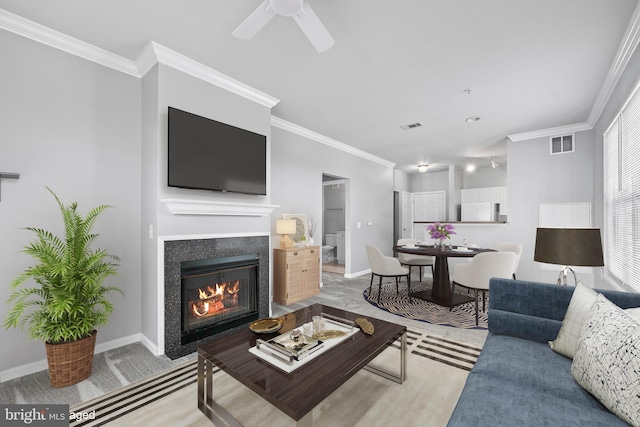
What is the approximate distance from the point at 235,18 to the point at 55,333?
8.72 feet

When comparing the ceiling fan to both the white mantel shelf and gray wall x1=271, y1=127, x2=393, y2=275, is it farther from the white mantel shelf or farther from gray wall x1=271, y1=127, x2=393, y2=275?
gray wall x1=271, y1=127, x2=393, y2=275

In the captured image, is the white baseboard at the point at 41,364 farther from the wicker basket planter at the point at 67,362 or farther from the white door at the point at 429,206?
the white door at the point at 429,206

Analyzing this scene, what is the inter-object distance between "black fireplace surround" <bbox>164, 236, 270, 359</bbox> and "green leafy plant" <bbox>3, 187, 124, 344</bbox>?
1.53 ft

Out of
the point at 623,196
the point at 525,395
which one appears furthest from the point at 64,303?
the point at 623,196

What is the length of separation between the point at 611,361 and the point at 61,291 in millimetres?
3167

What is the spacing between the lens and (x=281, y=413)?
1.76 metres

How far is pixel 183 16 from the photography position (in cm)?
210

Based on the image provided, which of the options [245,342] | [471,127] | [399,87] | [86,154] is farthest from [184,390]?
[471,127]

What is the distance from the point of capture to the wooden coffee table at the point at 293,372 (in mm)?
1262

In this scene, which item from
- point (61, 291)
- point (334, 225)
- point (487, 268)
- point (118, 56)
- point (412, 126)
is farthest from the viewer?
point (334, 225)

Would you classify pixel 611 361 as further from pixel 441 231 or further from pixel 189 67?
pixel 189 67

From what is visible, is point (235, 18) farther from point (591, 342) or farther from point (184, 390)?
point (591, 342)

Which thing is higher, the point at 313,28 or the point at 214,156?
the point at 313,28

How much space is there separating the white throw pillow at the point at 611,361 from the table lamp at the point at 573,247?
1.89ft
